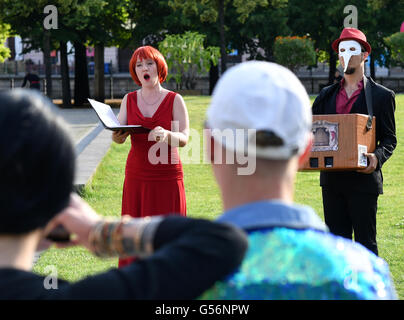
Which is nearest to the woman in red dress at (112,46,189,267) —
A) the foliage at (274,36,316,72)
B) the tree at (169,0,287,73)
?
the tree at (169,0,287,73)

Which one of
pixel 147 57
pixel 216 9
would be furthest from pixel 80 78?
pixel 147 57

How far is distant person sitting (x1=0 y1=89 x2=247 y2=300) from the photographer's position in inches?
56.9

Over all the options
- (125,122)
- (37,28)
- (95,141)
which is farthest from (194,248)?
(37,28)

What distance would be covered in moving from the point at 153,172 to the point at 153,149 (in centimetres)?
18

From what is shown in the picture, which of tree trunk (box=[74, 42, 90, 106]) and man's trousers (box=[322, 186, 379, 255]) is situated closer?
man's trousers (box=[322, 186, 379, 255])

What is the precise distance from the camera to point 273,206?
5.55ft

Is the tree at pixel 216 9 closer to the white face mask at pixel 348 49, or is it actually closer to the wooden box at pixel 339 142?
the white face mask at pixel 348 49

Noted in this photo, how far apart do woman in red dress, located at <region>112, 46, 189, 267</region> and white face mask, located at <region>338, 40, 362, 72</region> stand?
48.8 inches

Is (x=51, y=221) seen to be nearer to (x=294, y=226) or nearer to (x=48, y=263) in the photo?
(x=294, y=226)

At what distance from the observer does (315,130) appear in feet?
17.2

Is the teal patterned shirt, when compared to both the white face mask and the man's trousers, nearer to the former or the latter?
the man's trousers

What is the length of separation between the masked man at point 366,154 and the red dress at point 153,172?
3.73 ft

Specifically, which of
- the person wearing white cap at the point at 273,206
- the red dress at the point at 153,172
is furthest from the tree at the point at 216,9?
the person wearing white cap at the point at 273,206

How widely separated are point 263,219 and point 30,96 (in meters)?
0.55
